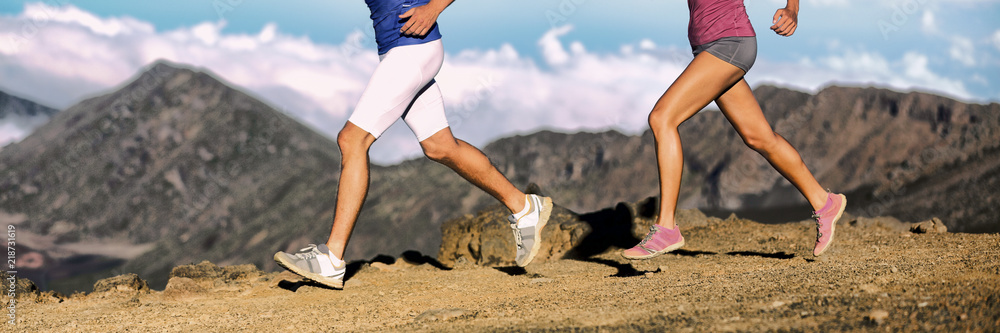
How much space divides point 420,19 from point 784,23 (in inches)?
87.6

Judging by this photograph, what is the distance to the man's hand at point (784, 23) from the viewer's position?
480 cm

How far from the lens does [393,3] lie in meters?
4.58

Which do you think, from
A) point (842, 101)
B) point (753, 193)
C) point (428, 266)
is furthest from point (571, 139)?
point (428, 266)

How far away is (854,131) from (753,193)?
9.64m

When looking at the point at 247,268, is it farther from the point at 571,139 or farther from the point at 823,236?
the point at 571,139

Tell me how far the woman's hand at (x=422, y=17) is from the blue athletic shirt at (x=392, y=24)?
0.06 meters

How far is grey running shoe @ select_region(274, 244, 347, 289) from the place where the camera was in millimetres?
4656

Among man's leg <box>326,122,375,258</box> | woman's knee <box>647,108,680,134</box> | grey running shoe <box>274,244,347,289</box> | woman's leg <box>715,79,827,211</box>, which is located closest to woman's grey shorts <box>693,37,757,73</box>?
woman's leg <box>715,79,827,211</box>

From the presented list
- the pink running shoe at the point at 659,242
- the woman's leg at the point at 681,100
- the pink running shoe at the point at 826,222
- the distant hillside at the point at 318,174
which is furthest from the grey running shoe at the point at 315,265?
the distant hillside at the point at 318,174

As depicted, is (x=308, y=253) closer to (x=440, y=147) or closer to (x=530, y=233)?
(x=440, y=147)

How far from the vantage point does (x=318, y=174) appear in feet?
365

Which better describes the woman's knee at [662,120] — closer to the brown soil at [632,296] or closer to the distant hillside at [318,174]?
the brown soil at [632,296]

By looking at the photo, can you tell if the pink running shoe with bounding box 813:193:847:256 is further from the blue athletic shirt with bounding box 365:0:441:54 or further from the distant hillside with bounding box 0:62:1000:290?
the distant hillside with bounding box 0:62:1000:290

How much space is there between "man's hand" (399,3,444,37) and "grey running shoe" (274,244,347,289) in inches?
56.1
